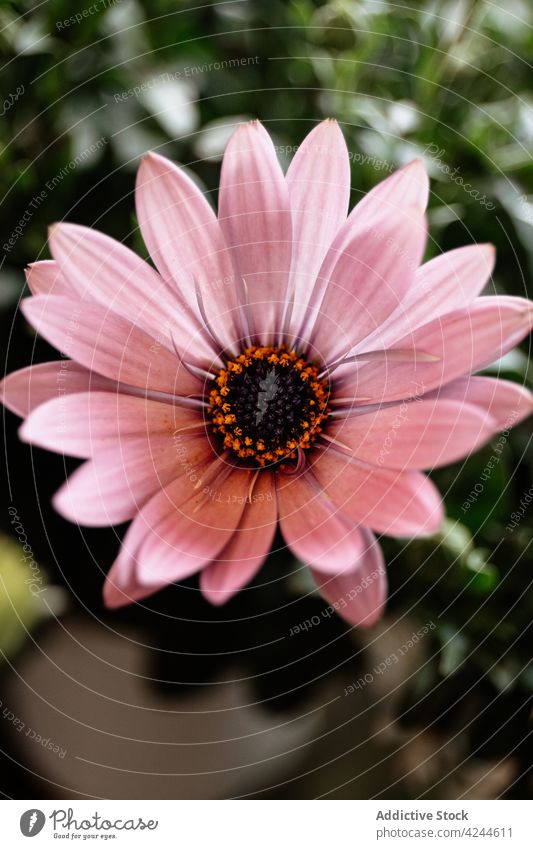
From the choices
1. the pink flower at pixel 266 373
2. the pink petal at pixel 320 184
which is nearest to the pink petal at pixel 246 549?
the pink flower at pixel 266 373

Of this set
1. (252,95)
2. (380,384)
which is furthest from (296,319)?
(252,95)

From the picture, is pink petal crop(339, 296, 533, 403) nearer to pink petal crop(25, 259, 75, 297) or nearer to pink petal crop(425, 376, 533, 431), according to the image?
pink petal crop(425, 376, 533, 431)

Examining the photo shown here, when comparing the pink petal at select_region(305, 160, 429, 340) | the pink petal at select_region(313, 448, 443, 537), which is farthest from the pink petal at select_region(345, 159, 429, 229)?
the pink petal at select_region(313, 448, 443, 537)

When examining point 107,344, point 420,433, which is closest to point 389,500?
point 420,433

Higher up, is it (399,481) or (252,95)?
(252,95)

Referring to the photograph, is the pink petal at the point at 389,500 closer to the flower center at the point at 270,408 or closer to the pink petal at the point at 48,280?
the flower center at the point at 270,408
